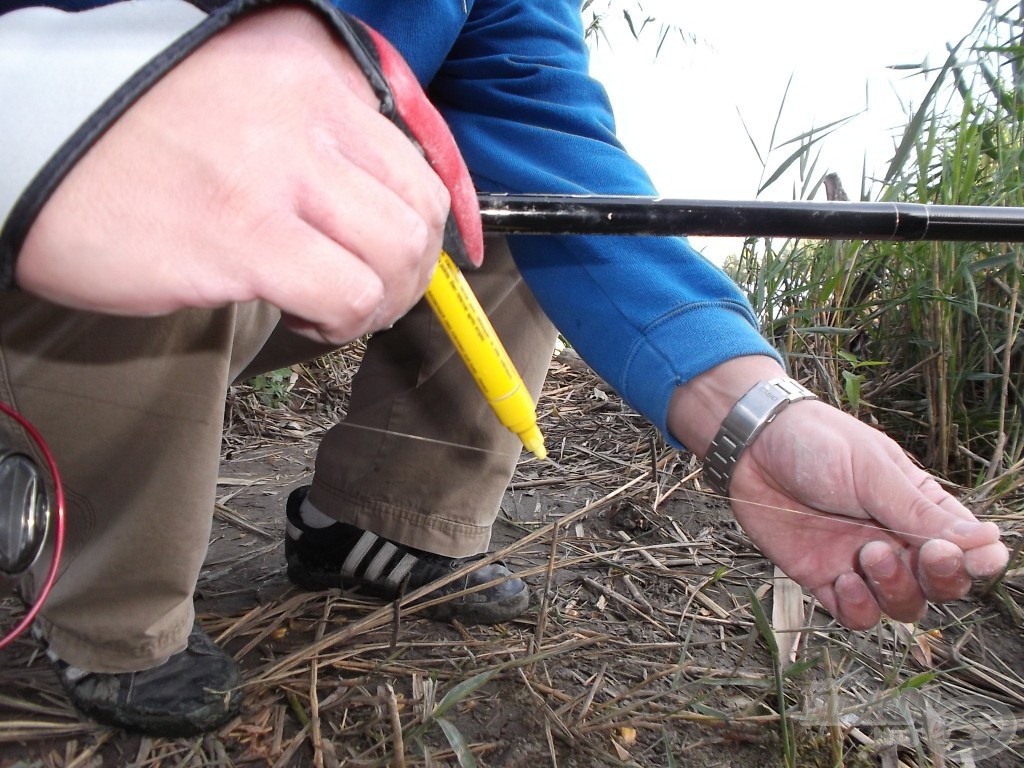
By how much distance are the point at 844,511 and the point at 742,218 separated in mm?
400

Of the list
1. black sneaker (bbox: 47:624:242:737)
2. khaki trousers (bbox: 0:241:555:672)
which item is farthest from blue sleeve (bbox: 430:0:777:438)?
black sneaker (bbox: 47:624:242:737)

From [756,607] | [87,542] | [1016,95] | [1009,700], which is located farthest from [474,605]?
[1016,95]

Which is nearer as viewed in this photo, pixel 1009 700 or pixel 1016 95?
pixel 1009 700

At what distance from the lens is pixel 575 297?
1114 millimetres

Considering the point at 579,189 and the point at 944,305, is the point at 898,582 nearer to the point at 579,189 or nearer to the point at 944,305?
the point at 579,189

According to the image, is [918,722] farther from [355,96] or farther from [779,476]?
[355,96]

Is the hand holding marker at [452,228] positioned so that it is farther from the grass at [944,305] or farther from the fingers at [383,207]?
the grass at [944,305]

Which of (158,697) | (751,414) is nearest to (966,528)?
(751,414)

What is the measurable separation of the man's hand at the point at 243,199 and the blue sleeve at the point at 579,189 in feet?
1.91

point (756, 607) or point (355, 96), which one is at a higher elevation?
point (355, 96)

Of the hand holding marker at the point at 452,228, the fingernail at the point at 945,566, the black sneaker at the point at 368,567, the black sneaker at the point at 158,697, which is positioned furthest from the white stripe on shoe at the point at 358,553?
the fingernail at the point at 945,566

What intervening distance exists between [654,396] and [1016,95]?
4.54ft

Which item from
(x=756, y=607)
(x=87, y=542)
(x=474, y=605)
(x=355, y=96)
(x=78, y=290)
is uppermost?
(x=355, y=96)

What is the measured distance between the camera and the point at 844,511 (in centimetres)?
Result: 94
